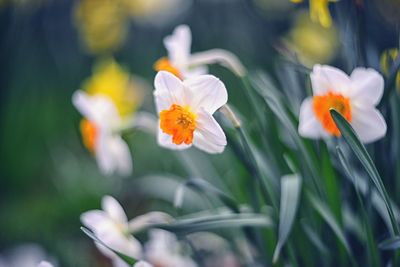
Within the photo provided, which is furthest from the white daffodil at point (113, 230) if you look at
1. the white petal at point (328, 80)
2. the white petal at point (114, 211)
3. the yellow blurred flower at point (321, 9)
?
the yellow blurred flower at point (321, 9)

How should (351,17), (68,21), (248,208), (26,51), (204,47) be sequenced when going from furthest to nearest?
(68,21) → (204,47) → (26,51) → (248,208) → (351,17)

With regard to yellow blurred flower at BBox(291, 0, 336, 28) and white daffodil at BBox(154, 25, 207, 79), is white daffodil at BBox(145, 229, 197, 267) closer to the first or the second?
white daffodil at BBox(154, 25, 207, 79)

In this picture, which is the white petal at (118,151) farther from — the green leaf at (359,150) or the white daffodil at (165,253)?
the green leaf at (359,150)

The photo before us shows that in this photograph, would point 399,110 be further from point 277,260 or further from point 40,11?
point 40,11

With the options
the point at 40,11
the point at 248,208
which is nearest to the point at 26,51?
the point at 40,11

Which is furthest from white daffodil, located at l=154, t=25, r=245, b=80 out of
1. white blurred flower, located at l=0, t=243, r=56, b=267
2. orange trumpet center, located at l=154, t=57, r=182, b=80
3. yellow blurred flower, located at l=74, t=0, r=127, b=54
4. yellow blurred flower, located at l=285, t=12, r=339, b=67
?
yellow blurred flower, located at l=74, t=0, r=127, b=54
